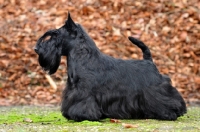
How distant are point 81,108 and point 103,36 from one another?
6910 mm

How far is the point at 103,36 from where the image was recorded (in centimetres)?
1506

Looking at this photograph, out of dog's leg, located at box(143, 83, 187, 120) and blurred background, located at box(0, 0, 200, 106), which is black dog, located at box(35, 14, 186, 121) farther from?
blurred background, located at box(0, 0, 200, 106)

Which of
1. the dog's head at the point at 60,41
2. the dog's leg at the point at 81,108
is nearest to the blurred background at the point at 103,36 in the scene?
the dog's head at the point at 60,41

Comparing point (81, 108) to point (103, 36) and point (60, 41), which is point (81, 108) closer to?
point (60, 41)

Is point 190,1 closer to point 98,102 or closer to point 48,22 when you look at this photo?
point 48,22

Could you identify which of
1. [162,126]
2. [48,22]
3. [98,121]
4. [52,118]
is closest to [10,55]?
[48,22]

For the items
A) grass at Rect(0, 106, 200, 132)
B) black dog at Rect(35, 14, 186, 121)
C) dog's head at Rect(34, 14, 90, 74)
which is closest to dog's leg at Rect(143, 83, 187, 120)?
black dog at Rect(35, 14, 186, 121)

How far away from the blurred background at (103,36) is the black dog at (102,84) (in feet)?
13.3

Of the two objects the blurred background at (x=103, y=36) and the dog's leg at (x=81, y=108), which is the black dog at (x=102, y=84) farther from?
the blurred background at (x=103, y=36)

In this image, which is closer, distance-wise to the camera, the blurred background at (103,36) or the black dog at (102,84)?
the black dog at (102,84)

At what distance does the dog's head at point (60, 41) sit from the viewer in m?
8.80

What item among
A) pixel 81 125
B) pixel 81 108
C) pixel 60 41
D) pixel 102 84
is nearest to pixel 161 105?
pixel 102 84

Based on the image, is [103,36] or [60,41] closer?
[60,41]

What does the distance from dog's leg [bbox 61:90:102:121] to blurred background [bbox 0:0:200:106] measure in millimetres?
4497
